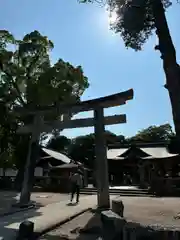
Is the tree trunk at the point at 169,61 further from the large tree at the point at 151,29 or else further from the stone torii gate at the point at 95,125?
the stone torii gate at the point at 95,125

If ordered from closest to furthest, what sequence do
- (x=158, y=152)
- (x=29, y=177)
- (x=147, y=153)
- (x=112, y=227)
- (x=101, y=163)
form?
(x=112, y=227)
(x=101, y=163)
(x=29, y=177)
(x=147, y=153)
(x=158, y=152)

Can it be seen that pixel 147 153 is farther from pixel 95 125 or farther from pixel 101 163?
pixel 101 163

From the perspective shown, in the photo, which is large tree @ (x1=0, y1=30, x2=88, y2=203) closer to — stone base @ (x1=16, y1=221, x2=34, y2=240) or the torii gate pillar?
the torii gate pillar

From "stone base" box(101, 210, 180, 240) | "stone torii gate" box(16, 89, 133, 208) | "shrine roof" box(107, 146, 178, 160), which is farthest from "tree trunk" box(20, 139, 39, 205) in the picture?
"shrine roof" box(107, 146, 178, 160)

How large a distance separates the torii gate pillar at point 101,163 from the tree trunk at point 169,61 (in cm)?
414

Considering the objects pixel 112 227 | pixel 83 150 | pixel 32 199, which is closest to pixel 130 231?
pixel 112 227

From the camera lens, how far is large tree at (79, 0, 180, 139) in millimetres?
6778

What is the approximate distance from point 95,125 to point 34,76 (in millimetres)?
11334

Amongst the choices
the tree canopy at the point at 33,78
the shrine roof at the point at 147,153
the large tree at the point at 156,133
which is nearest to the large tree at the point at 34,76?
the tree canopy at the point at 33,78

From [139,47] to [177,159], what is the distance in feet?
61.6

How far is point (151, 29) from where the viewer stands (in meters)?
8.58

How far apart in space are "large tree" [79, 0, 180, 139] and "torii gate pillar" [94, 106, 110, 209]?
328 centimetres

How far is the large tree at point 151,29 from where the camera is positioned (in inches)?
267

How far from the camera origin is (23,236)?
17.1ft
